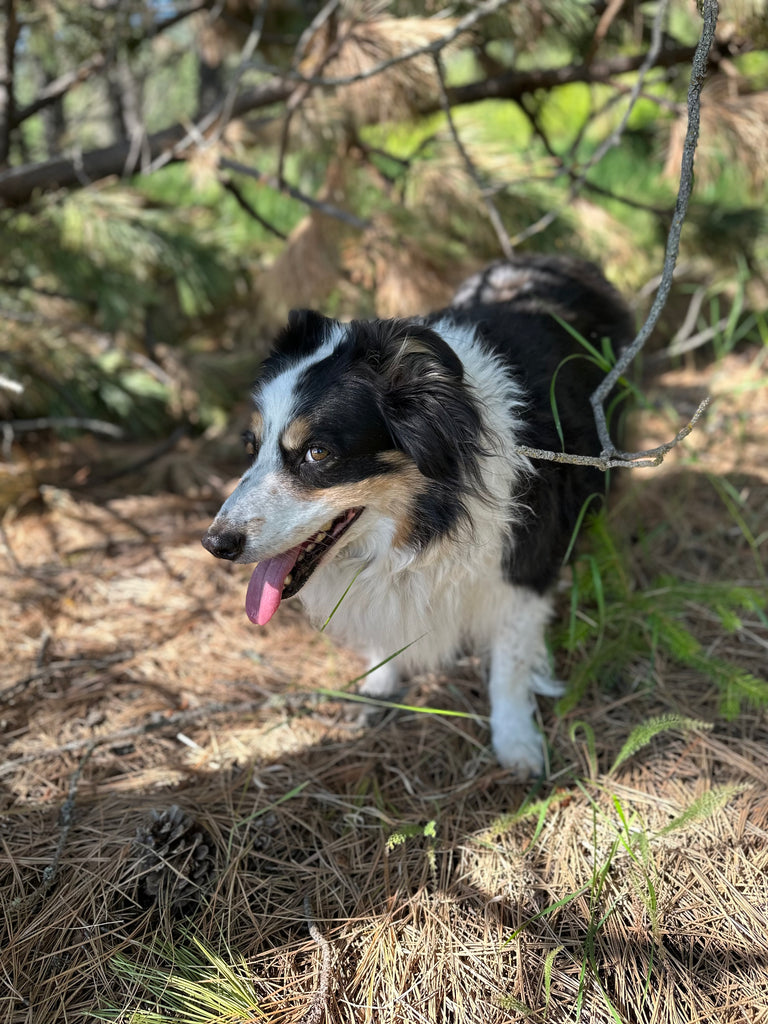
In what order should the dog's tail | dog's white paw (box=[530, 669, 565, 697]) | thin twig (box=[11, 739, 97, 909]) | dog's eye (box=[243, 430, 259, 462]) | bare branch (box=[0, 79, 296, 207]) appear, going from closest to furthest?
thin twig (box=[11, 739, 97, 909])
dog's eye (box=[243, 430, 259, 462])
dog's white paw (box=[530, 669, 565, 697])
the dog's tail
bare branch (box=[0, 79, 296, 207])

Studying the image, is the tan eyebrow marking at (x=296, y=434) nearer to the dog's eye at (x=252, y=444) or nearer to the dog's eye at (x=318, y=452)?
the dog's eye at (x=318, y=452)

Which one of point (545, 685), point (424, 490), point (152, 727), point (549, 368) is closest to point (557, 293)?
point (549, 368)

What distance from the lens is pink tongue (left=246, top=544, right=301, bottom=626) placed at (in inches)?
69.8

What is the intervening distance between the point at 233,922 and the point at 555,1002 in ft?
2.39

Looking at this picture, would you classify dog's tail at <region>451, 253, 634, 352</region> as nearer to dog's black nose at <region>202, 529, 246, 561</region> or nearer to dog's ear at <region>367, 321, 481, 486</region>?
dog's ear at <region>367, 321, 481, 486</region>

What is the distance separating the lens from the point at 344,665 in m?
2.46

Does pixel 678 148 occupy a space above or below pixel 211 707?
above

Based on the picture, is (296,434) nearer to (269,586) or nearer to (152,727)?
(269,586)

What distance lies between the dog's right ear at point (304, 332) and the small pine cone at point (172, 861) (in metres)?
1.30

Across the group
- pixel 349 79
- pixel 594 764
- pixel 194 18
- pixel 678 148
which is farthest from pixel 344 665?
pixel 194 18

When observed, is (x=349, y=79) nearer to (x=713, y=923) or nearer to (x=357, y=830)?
(x=357, y=830)

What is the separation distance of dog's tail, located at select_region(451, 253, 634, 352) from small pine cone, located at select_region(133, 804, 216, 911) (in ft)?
6.30

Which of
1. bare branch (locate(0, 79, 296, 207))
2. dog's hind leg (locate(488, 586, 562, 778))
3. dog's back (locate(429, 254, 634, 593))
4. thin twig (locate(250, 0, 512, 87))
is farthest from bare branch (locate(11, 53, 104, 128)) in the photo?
dog's hind leg (locate(488, 586, 562, 778))

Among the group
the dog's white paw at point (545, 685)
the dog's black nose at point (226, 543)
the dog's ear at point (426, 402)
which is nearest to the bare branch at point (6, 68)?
the dog's ear at point (426, 402)
